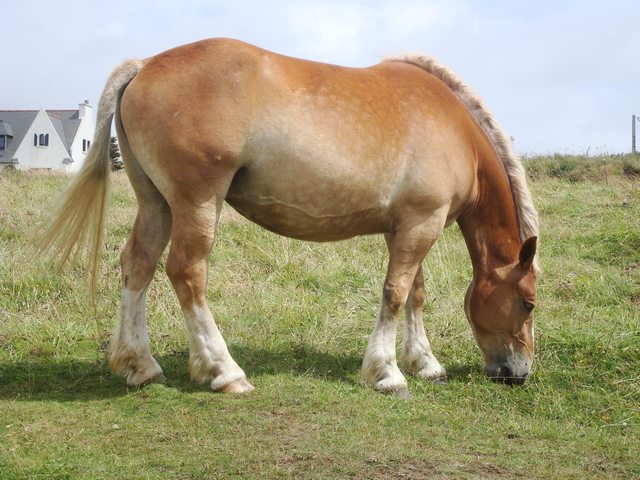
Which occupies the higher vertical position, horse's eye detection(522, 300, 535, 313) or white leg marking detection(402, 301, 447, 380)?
horse's eye detection(522, 300, 535, 313)

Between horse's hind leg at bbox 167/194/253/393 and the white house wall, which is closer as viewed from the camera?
horse's hind leg at bbox 167/194/253/393

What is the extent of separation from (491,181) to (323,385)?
1980 mm

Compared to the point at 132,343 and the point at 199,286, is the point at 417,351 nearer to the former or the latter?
the point at 199,286

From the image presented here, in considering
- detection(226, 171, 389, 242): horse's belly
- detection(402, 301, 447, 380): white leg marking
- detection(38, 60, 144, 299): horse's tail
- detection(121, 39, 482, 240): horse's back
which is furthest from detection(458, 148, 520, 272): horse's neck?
detection(38, 60, 144, 299): horse's tail

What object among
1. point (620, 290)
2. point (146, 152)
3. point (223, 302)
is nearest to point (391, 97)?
point (146, 152)

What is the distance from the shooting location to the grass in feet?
12.6

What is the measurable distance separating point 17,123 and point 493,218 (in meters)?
46.5

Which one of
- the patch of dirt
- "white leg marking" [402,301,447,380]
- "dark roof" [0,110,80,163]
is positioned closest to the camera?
the patch of dirt

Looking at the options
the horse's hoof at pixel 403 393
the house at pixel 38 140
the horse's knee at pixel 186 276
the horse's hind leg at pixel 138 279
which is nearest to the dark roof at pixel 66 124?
the house at pixel 38 140

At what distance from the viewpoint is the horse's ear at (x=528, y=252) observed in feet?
17.2

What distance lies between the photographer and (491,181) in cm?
559

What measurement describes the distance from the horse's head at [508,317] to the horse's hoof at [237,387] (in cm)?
185

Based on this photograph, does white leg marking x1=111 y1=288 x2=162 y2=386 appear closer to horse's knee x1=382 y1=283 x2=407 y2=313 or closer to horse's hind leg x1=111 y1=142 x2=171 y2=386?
horse's hind leg x1=111 y1=142 x2=171 y2=386

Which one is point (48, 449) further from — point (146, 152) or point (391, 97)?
A: point (391, 97)
